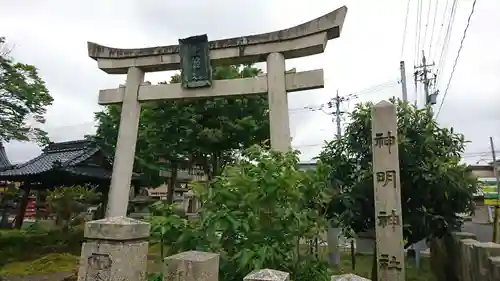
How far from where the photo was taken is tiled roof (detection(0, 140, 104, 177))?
39.4ft

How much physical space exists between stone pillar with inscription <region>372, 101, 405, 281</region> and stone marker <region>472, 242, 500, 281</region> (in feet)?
2.95

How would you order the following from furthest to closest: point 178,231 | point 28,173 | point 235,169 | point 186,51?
point 28,173 → point 186,51 → point 235,169 → point 178,231

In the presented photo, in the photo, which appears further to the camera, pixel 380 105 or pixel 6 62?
pixel 6 62

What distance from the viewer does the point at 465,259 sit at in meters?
5.20

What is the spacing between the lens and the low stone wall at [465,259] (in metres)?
3.96

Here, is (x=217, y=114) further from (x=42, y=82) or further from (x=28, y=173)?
(x=28, y=173)

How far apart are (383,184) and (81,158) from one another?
36.9 feet

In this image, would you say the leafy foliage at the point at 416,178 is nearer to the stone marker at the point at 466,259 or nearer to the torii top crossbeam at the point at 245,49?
the stone marker at the point at 466,259

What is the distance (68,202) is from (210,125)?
504 cm

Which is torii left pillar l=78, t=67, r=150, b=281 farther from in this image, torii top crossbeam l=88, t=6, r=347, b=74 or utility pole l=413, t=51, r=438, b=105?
utility pole l=413, t=51, r=438, b=105

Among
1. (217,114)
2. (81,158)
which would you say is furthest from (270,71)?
(81,158)

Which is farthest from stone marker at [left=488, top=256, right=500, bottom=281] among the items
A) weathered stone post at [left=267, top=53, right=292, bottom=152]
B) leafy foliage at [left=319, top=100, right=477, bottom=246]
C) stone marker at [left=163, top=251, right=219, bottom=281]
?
weathered stone post at [left=267, top=53, right=292, bottom=152]

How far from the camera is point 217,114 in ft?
39.8

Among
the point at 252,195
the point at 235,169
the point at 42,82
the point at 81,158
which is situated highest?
the point at 42,82
